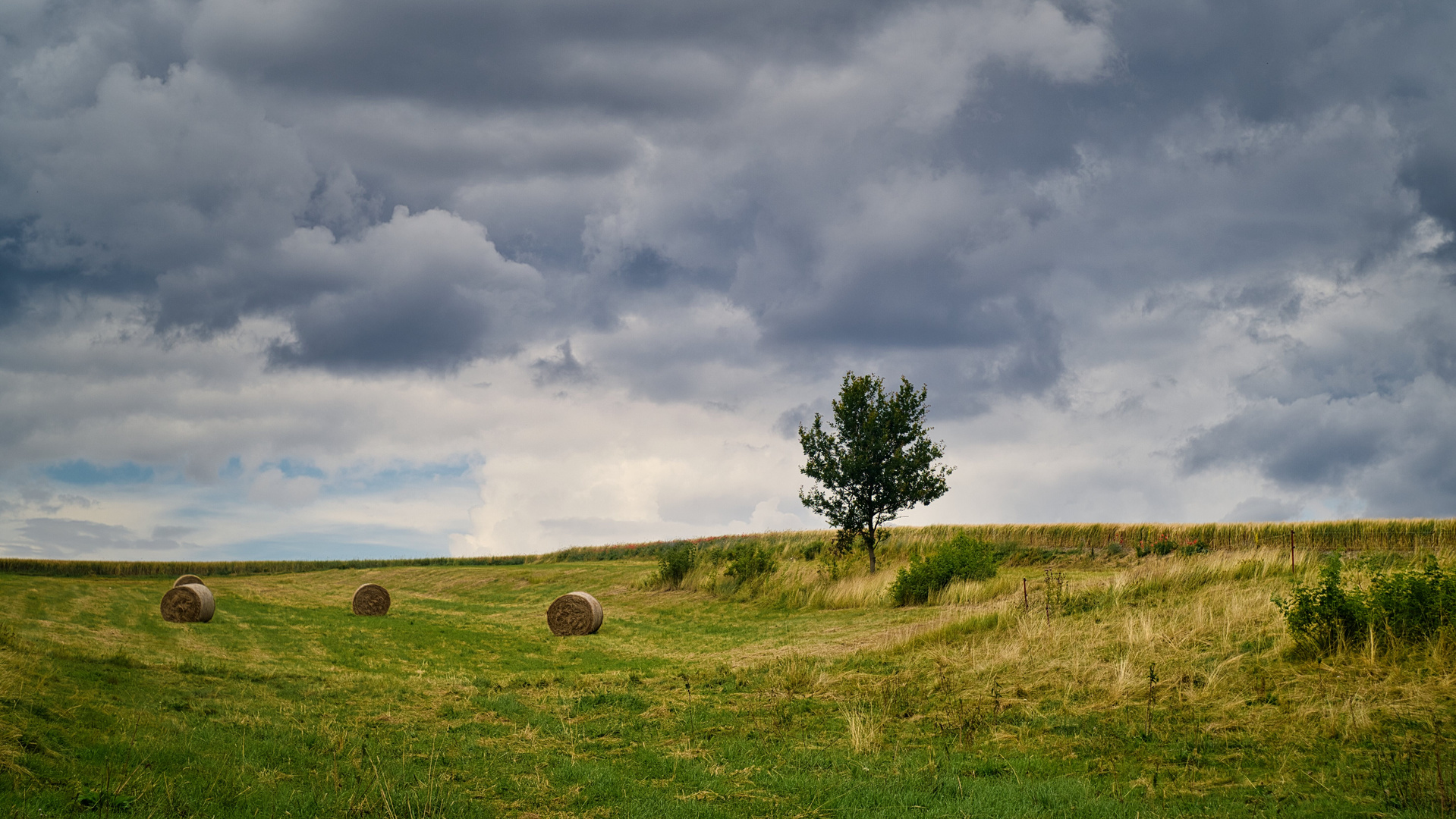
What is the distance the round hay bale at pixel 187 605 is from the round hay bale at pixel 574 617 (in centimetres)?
1228

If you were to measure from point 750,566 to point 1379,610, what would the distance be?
27.0m

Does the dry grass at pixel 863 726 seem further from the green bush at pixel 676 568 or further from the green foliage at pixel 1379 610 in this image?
the green bush at pixel 676 568

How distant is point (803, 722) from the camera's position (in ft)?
39.8

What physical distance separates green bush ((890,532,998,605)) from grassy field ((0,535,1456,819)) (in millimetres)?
6702

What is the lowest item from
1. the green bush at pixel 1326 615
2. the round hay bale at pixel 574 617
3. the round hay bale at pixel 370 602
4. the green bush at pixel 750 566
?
the round hay bale at pixel 370 602

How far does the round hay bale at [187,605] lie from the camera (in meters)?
27.7

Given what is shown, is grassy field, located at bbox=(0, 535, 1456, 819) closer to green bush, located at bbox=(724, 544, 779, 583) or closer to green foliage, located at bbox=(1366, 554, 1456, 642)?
green foliage, located at bbox=(1366, 554, 1456, 642)

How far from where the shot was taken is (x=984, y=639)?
55.2 feet

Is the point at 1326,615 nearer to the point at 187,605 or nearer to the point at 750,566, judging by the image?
the point at 750,566

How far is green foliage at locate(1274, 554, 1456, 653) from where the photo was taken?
11844mm

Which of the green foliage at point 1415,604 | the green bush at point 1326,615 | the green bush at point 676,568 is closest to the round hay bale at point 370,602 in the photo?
the green bush at point 676,568

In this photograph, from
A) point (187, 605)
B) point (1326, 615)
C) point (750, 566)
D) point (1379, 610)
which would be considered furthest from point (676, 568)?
point (1379, 610)

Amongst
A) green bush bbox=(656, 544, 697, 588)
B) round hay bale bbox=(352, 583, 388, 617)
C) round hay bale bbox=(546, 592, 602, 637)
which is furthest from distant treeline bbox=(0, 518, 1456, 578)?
round hay bale bbox=(352, 583, 388, 617)

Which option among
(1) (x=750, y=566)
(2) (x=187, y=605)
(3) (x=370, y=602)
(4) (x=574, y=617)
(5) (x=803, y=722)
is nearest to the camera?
(5) (x=803, y=722)
